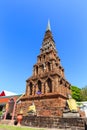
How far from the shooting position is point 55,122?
34.2ft

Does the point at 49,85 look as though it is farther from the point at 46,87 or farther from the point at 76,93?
the point at 76,93

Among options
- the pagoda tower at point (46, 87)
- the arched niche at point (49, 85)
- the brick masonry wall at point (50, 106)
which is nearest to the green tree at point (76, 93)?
the pagoda tower at point (46, 87)

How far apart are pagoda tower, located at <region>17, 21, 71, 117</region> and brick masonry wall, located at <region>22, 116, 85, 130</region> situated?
2474 millimetres

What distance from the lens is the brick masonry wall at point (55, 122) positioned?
365 inches

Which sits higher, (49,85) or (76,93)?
(76,93)

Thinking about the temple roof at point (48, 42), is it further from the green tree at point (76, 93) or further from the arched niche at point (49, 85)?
the green tree at point (76, 93)

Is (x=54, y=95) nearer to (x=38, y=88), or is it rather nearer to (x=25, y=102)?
(x=38, y=88)

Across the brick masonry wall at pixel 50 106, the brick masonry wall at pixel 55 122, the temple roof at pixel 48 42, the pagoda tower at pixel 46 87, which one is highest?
the temple roof at pixel 48 42

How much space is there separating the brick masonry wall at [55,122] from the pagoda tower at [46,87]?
2474mm

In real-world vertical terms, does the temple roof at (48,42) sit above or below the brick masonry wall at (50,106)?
above

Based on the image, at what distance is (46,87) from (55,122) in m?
5.99

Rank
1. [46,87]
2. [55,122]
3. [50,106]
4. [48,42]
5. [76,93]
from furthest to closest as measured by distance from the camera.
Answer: [76,93] < [48,42] < [46,87] < [50,106] < [55,122]

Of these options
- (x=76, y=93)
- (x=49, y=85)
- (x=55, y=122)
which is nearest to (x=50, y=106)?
(x=49, y=85)

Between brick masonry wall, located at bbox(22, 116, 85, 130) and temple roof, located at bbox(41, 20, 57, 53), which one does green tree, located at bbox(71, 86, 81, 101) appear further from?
brick masonry wall, located at bbox(22, 116, 85, 130)
